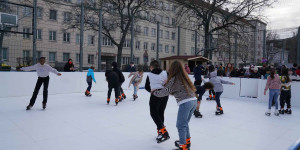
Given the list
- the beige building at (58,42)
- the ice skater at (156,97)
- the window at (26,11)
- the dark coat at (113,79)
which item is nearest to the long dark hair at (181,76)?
the ice skater at (156,97)

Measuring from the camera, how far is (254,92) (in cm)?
1065

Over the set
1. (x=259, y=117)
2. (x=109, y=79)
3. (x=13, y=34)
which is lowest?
(x=259, y=117)

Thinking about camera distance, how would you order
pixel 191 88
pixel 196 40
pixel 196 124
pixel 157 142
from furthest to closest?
pixel 196 40, pixel 196 124, pixel 157 142, pixel 191 88

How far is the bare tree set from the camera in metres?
19.9

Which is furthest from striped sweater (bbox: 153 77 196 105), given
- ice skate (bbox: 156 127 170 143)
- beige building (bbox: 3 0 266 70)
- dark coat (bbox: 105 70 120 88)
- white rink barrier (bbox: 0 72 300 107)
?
white rink barrier (bbox: 0 72 300 107)

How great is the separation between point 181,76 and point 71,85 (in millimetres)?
9189

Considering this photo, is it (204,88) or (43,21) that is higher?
(43,21)

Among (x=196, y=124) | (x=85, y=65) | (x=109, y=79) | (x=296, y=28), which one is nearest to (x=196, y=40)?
(x=296, y=28)

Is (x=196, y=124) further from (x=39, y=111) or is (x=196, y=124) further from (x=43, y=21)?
(x=43, y=21)

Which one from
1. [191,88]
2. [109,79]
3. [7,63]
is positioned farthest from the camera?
[7,63]

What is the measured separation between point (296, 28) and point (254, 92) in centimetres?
418

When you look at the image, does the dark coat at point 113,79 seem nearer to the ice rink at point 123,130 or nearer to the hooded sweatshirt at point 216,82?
the ice rink at point 123,130

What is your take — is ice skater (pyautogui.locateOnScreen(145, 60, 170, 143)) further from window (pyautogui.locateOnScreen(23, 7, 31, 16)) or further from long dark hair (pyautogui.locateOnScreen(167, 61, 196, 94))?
window (pyautogui.locateOnScreen(23, 7, 31, 16))

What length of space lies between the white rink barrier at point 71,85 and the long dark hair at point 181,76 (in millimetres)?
7943
